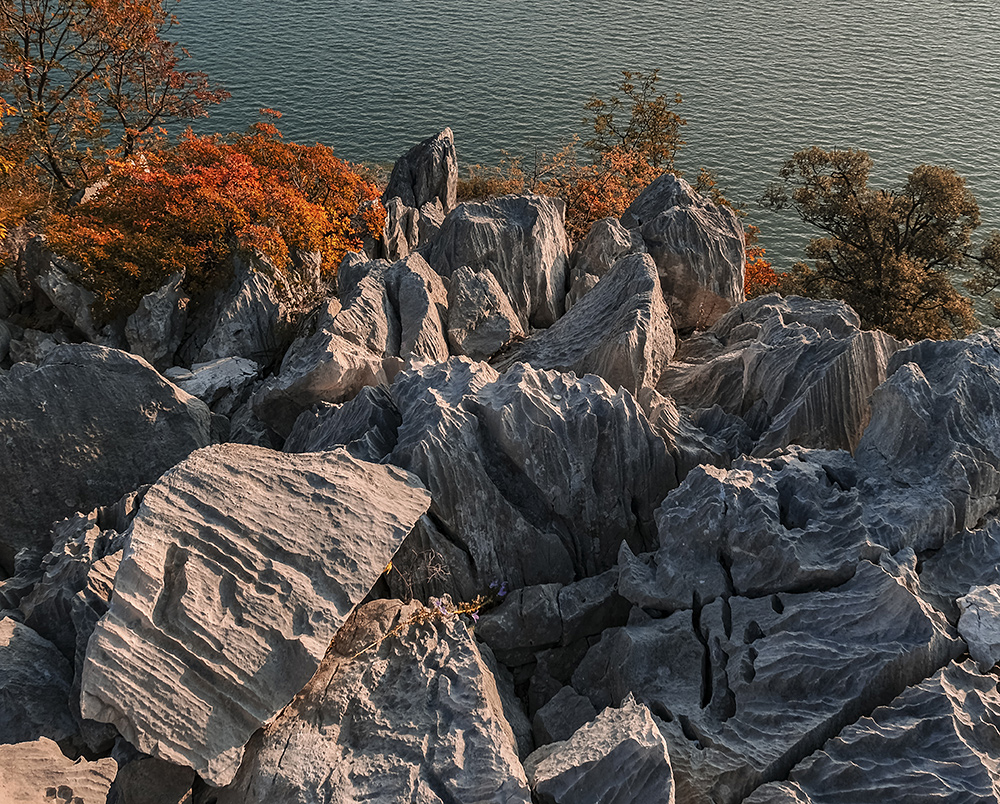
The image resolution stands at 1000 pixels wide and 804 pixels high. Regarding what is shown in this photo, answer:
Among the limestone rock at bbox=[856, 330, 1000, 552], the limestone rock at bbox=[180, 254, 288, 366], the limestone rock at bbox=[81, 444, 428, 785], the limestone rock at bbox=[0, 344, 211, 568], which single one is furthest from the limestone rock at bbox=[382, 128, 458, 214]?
the limestone rock at bbox=[81, 444, 428, 785]

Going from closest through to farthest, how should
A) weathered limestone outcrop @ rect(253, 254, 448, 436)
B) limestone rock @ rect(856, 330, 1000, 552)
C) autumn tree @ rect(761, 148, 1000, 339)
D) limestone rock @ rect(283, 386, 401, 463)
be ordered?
limestone rock @ rect(856, 330, 1000, 552), limestone rock @ rect(283, 386, 401, 463), weathered limestone outcrop @ rect(253, 254, 448, 436), autumn tree @ rect(761, 148, 1000, 339)

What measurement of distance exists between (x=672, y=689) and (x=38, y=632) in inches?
344

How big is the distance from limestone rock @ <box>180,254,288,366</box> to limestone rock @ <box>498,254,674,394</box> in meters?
6.70

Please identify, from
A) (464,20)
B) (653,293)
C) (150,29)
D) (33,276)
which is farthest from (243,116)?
(653,293)

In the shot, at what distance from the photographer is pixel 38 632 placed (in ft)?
34.4

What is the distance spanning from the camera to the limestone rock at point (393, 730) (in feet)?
27.6

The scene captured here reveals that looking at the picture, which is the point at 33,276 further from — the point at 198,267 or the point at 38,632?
the point at 38,632

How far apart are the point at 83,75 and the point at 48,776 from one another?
35455 millimetres

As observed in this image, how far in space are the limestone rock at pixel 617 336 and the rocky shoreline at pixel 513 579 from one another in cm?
16

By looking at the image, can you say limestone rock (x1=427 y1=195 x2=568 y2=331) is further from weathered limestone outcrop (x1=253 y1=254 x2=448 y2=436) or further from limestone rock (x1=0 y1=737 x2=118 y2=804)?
limestone rock (x1=0 y1=737 x2=118 y2=804)

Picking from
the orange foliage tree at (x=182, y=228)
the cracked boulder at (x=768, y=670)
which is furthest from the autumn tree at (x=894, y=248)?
the cracked boulder at (x=768, y=670)

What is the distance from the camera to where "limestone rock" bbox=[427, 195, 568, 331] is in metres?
23.2

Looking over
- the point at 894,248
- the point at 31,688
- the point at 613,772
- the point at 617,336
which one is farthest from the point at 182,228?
the point at 894,248

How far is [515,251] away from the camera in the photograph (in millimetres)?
23438
